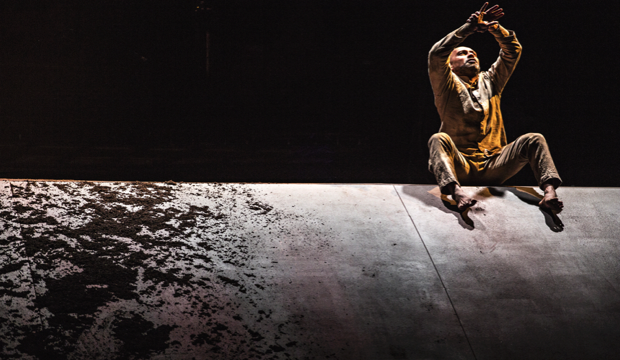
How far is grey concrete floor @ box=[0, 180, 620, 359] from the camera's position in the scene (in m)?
1.98

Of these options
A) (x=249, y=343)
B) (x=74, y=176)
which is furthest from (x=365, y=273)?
(x=74, y=176)

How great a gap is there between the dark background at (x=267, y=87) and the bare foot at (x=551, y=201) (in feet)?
3.41

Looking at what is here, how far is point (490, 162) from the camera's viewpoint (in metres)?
3.46

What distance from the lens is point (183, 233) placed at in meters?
2.66

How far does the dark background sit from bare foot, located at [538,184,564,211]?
1040mm

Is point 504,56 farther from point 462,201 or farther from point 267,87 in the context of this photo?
point 267,87

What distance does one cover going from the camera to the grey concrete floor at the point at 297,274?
1.98 m

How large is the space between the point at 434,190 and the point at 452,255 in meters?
0.83

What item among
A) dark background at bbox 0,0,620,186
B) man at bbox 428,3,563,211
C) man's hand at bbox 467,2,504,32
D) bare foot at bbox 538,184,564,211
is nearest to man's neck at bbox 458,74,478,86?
man at bbox 428,3,563,211

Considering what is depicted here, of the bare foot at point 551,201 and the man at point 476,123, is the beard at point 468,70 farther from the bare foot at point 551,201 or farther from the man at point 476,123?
the bare foot at point 551,201

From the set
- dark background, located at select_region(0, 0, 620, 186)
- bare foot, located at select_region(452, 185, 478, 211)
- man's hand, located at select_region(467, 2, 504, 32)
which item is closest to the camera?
bare foot, located at select_region(452, 185, 478, 211)

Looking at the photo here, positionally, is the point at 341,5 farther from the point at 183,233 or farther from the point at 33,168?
the point at 33,168

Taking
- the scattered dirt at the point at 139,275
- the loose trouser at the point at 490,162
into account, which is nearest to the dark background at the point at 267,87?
the loose trouser at the point at 490,162

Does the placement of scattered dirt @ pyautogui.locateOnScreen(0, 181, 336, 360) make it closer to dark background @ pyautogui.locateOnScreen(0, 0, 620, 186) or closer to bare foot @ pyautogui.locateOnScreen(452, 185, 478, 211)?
dark background @ pyautogui.locateOnScreen(0, 0, 620, 186)
